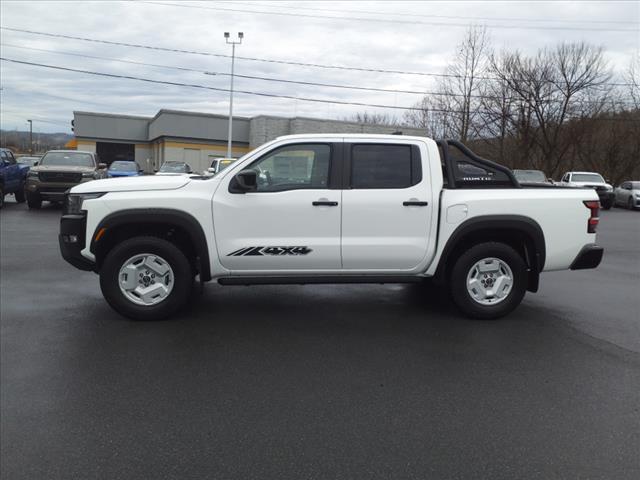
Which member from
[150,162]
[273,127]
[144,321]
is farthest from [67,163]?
[150,162]

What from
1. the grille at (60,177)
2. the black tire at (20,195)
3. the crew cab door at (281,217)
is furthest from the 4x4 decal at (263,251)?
the black tire at (20,195)

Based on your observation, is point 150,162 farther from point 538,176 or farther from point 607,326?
point 607,326

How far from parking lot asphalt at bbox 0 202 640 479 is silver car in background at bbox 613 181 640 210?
992 inches

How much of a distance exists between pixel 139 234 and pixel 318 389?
270 cm

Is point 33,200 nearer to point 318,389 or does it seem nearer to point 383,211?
point 383,211

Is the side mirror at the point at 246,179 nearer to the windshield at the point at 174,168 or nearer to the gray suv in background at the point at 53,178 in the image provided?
the gray suv in background at the point at 53,178

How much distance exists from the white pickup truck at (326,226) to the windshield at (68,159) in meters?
13.3

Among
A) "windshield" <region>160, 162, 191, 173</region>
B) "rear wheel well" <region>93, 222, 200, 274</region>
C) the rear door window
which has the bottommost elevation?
A: "rear wheel well" <region>93, 222, 200, 274</region>

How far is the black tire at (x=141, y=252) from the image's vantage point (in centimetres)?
549

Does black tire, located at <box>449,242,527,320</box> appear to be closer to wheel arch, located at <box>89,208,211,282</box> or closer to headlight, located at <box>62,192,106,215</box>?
wheel arch, located at <box>89,208,211,282</box>

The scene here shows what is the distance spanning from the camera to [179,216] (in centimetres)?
545

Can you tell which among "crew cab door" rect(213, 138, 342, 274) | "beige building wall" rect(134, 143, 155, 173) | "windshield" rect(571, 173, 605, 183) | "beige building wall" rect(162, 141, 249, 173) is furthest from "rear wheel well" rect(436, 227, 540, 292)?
"beige building wall" rect(134, 143, 155, 173)

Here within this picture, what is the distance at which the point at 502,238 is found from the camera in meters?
6.11

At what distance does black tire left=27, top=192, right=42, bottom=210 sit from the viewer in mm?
17219
